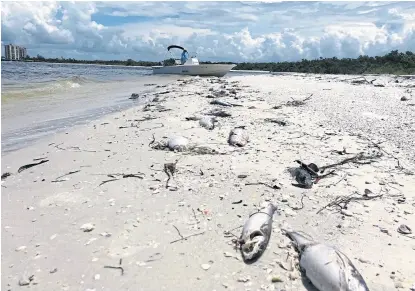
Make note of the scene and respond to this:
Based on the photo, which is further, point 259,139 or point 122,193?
point 259,139

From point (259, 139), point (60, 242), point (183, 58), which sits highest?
point (183, 58)

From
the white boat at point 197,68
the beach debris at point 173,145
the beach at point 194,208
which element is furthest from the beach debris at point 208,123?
the white boat at point 197,68

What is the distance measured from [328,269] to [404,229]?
5.14 feet

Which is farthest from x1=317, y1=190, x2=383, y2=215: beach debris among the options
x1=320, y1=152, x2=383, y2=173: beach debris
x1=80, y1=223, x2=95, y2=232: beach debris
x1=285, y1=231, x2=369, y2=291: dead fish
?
x1=80, y1=223, x2=95, y2=232: beach debris

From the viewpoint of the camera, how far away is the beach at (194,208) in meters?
3.27

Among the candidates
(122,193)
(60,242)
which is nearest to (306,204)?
(122,193)

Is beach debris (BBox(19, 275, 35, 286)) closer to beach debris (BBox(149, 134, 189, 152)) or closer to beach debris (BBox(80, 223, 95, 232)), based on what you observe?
beach debris (BBox(80, 223, 95, 232))

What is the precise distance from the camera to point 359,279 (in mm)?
2928

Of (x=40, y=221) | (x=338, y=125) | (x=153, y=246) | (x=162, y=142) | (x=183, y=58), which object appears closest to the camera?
(x=153, y=246)

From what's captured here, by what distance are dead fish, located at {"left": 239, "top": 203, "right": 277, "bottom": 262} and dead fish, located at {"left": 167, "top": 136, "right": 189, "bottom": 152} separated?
10.5 feet

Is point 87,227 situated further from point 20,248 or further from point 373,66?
point 373,66

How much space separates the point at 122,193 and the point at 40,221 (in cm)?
116

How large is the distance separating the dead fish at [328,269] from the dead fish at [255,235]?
0.39 meters

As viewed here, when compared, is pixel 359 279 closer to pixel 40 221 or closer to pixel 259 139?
pixel 40 221
